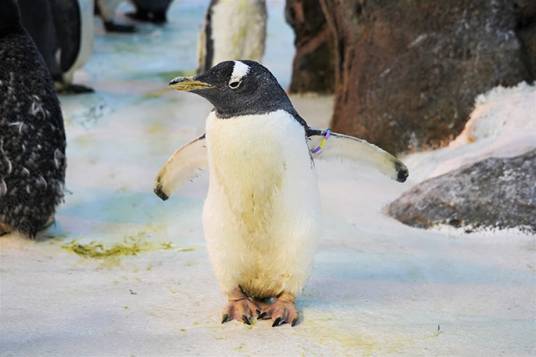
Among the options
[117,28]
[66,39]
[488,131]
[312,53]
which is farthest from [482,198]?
[117,28]

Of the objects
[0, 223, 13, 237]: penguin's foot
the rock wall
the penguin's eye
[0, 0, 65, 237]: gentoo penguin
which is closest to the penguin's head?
the penguin's eye

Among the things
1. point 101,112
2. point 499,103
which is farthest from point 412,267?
point 101,112

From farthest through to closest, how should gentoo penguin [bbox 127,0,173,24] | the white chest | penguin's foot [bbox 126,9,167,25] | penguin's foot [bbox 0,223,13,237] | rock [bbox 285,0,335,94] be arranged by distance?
penguin's foot [bbox 126,9,167,25], gentoo penguin [bbox 127,0,173,24], rock [bbox 285,0,335,94], penguin's foot [bbox 0,223,13,237], the white chest

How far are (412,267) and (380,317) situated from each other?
53 cm

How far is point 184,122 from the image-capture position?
5.48m

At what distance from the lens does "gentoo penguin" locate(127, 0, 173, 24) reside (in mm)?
9492

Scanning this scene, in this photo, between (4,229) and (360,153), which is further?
(4,229)

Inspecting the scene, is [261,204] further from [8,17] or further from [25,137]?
[8,17]

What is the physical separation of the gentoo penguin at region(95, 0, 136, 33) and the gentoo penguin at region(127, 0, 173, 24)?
470 millimetres

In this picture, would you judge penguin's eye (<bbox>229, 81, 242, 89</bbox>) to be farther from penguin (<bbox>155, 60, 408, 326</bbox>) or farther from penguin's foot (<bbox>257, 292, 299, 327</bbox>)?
penguin's foot (<bbox>257, 292, 299, 327</bbox>)

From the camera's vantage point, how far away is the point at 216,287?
9.46 ft

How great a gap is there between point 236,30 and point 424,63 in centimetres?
188

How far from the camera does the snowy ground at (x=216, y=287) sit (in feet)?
8.03

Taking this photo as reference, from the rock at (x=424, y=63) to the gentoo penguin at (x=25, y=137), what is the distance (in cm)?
161
